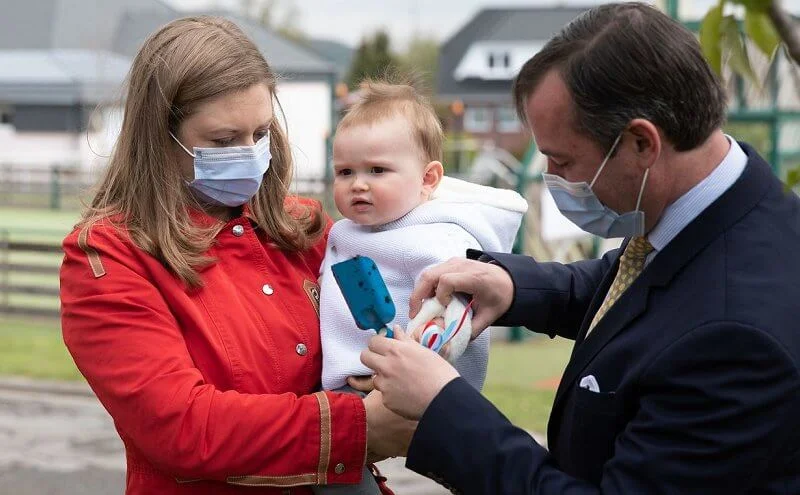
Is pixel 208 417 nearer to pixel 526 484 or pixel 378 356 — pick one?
pixel 378 356

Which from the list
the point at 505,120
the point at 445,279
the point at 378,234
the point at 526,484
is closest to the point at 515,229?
the point at 378,234

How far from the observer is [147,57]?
99.8 inches

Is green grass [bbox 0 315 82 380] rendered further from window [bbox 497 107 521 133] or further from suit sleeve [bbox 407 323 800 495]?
window [bbox 497 107 521 133]

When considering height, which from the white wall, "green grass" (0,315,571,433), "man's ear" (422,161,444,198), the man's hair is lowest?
the white wall

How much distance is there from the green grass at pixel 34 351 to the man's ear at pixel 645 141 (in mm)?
8943

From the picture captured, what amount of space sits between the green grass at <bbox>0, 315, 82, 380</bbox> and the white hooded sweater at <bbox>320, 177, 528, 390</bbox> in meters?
7.97

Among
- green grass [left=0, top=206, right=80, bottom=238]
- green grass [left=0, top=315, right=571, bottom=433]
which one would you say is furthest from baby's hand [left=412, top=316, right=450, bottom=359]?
green grass [left=0, top=206, right=80, bottom=238]

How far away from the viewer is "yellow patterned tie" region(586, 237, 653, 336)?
2.16m

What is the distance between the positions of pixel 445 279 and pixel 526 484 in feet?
1.96

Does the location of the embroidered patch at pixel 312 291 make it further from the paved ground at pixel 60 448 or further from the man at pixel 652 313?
the paved ground at pixel 60 448

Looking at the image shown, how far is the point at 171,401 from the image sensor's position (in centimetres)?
224

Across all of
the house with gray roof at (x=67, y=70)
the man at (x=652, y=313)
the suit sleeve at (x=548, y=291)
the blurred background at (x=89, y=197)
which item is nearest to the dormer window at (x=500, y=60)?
the house with gray roof at (x=67, y=70)

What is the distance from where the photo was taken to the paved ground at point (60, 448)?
716 centimetres

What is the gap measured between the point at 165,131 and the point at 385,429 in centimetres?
84
